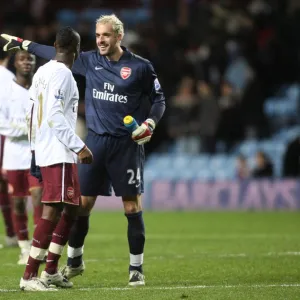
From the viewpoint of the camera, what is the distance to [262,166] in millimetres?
19969

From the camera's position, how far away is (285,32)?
69.9 ft

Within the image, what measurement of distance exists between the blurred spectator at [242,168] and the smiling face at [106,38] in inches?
471

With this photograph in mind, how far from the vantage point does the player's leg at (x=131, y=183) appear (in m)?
8.25

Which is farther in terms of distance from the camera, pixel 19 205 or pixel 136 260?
pixel 19 205

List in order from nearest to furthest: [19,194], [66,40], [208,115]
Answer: [66,40] → [19,194] → [208,115]

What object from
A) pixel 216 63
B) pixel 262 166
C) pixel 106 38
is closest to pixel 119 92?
pixel 106 38

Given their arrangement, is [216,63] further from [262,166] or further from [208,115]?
[262,166]

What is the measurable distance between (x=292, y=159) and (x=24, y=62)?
10.7 metres

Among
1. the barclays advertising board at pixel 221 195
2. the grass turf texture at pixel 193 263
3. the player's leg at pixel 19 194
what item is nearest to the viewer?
the grass turf texture at pixel 193 263

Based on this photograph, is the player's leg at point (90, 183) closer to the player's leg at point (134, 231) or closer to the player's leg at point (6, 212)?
the player's leg at point (134, 231)

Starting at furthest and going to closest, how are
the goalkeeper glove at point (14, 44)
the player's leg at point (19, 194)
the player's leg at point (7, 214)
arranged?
the player's leg at point (7, 214) → the player's leg at point (19, 194) → the goalkeeper glove at point (14, 44)

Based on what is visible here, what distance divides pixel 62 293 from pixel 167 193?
13.1 m

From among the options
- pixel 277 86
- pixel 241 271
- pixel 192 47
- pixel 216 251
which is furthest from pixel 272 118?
pixel 241 271

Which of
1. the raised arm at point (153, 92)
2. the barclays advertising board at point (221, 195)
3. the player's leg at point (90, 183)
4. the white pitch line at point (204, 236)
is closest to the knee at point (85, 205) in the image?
the player's leg at point (90, 183)
